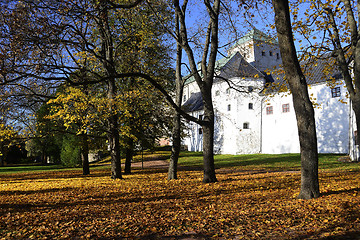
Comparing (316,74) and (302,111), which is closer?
(302,111)

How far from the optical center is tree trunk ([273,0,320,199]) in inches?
268

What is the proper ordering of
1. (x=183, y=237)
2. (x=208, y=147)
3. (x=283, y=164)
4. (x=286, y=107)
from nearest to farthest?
(x=183, y=237)
(x=208, y=147)
(x=283, y=164)
(x=286, y=107)

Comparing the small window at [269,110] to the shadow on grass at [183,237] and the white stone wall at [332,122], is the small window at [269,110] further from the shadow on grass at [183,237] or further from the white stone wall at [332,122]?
the shadow on grass at [183,237]

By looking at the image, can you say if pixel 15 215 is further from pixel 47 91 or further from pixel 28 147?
pixel 28 147

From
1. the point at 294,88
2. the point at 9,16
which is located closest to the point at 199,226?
the point at 294,88

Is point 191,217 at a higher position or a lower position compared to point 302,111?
lower

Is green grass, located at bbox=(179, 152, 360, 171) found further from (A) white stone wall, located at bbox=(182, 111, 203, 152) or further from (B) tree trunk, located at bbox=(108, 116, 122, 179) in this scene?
(A) white stone wall, located at bbox=(182, 111, 203, 152)

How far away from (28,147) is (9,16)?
3841 centimetres

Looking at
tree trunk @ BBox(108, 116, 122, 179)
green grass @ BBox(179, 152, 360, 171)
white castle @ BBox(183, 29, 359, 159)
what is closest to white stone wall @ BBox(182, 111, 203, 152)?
white castle @ BBox(183, 29, 359, 159)

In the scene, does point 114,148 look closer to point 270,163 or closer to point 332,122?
point 270,163

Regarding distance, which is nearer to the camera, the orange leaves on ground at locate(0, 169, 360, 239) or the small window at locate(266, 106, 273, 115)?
the orange leaves on ground at locate(0, 169, 360, 239)

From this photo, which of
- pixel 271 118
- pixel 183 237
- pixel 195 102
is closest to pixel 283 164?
pixel 271 118

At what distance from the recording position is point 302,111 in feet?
22.5

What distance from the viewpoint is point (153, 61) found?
48.7 ft
